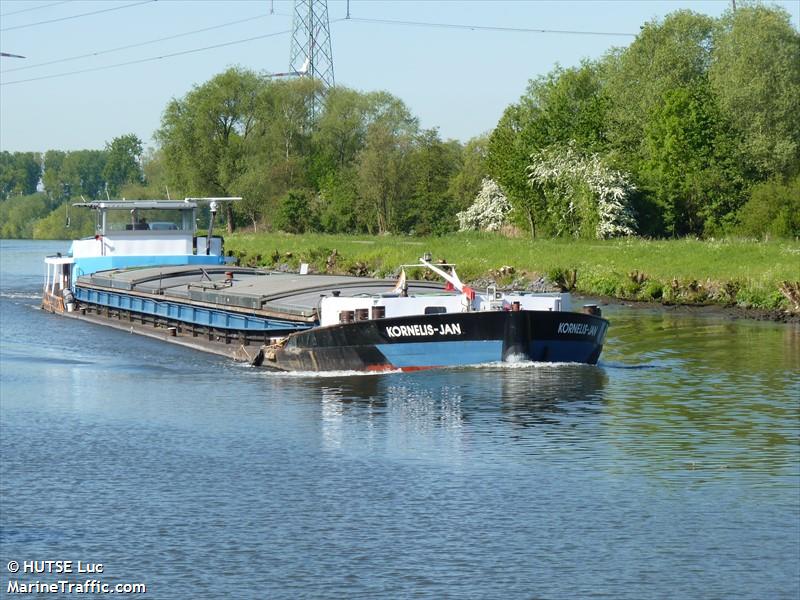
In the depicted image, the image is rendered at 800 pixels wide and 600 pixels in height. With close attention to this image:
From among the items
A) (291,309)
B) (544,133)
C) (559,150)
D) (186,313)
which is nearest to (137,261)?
(186,313)

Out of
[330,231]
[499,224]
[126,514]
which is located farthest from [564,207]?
[126,514]

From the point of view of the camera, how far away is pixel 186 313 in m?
42.2

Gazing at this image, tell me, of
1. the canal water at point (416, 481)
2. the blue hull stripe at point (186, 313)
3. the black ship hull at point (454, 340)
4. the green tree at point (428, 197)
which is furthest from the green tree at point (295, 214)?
the black ship hull at point (454, 340)

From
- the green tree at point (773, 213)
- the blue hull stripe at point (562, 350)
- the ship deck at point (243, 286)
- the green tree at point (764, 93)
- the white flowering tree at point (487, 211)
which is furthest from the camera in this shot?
the white flowering tree at point (487, 211)

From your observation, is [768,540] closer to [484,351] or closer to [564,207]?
[484,351]

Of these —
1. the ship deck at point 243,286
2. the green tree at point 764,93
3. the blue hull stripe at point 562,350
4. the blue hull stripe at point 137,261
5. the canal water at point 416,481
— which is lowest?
the canal water at point 416,481

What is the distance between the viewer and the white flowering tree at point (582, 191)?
76.2 meters

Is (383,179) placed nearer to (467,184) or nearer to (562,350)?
(467,184)

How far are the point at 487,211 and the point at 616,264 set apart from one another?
34302 millimetres

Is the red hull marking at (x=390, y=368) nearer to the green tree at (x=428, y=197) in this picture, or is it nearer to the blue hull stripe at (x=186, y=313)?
the blue hull stripe at (x=186, y=313)

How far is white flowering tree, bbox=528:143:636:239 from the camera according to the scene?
76.2 m

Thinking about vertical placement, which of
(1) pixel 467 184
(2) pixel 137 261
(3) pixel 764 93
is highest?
(3) pixel 764 93

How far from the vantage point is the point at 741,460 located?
22359 millimetres

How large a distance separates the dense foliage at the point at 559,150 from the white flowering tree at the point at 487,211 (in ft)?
0.53
